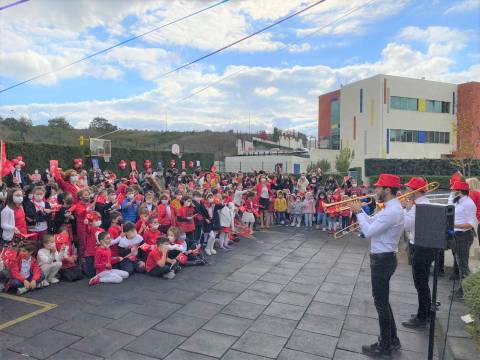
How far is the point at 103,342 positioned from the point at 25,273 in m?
2.57

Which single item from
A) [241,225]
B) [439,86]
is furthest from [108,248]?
[439,86]

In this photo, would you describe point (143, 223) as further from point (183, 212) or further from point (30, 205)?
point (30, 205)

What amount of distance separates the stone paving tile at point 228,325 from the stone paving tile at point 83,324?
137cm

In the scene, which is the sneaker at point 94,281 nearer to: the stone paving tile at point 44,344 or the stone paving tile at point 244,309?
the stone paving tile at point 44,344

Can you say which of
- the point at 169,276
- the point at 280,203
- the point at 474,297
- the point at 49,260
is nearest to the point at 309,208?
the point at 280,203

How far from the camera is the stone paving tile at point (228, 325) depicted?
184 inches

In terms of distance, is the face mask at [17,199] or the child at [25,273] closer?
the child at [25,273]

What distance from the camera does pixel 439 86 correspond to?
36375 millimetres

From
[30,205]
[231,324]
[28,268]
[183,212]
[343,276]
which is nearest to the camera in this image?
[231,324]

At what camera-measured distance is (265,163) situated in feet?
120

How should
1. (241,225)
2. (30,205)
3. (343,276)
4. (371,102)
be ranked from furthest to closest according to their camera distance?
(371,102) → (241,225) → (343,276) → (30,205)

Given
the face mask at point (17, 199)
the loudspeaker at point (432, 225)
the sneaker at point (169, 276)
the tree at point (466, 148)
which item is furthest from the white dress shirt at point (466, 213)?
the tree at point (466, 148)

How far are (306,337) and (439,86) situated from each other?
3884 cm

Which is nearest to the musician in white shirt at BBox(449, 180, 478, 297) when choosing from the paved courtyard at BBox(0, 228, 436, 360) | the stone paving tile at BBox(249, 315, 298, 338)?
the paved courtyard at BBox(0, 228, 436, 360)
